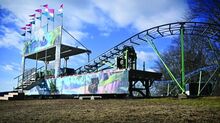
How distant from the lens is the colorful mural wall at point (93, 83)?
728 inches

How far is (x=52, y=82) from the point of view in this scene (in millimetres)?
26844

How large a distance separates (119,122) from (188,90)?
63.5ft

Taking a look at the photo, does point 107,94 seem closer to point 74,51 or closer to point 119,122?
point 74,51

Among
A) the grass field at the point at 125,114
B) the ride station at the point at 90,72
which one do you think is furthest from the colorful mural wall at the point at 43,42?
the grass field at the point at 125,114

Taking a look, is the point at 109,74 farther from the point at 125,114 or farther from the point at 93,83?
the point at 125,114

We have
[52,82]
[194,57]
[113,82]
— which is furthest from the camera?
[194,57]

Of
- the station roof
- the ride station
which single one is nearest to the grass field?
the ride station

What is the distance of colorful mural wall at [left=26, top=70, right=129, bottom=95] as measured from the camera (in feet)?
60.6

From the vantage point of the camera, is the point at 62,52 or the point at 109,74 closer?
the point at 109,74

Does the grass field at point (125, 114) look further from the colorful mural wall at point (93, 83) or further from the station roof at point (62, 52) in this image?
the station roof at point (62, 52)

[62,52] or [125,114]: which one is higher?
[62,52]

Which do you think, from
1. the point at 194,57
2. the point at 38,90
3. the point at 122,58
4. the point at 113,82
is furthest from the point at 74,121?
the point at 194,57

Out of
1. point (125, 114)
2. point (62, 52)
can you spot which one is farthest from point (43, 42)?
point (125, 114)

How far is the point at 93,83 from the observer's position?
829 inches
